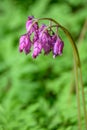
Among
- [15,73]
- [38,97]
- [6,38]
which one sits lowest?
[38,97]

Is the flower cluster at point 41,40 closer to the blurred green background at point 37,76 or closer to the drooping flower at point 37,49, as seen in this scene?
the drooping flower at point 37,49

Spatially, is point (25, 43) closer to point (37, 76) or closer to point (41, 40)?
point (41, 40)

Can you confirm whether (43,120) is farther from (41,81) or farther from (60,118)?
(41,81)

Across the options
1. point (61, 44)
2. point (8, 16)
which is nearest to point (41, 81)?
point (8, 16)

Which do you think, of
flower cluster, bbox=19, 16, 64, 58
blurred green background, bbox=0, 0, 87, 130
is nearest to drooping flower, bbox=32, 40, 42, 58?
flower cluster, bbox=19, 16, 64, 58

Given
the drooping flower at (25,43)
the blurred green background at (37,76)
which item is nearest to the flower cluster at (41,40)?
the drooping flower at (25,43)

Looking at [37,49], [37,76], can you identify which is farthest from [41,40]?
[37,76]

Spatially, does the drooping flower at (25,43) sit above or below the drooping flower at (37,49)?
above

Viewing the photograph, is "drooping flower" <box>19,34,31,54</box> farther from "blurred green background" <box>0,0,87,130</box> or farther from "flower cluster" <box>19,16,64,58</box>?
"blurred green background" <box>0,0,87,130</box>
